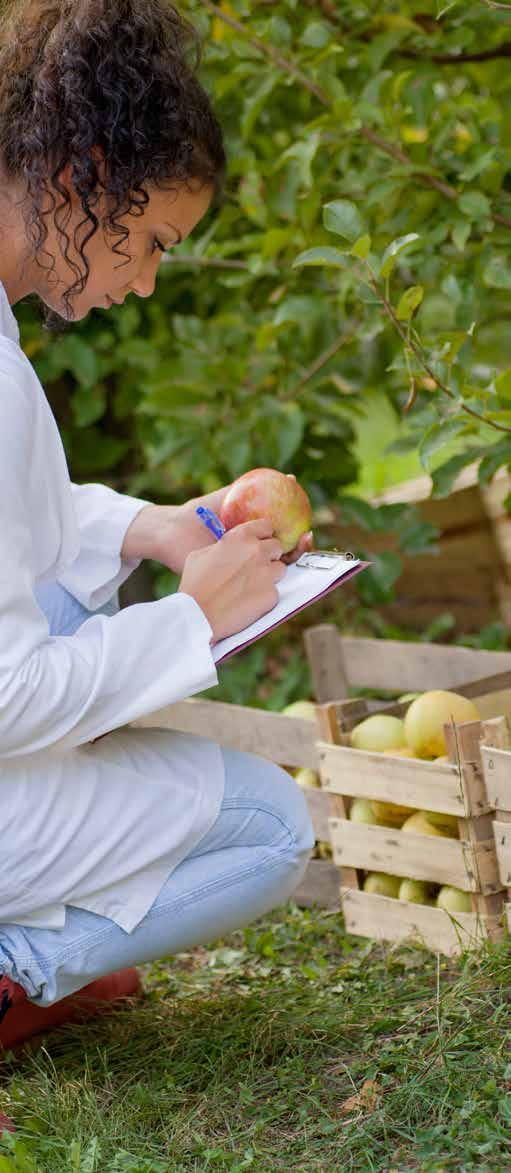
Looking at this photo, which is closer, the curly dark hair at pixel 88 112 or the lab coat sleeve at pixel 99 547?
the curly dark hair at pixel 88 112

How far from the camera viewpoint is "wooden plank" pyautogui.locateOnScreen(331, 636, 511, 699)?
104 inches

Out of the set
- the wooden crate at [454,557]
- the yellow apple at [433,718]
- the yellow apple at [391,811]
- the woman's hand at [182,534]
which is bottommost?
the wooden crate at [454,557]

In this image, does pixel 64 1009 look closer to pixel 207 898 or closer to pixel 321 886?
pixel 207 898

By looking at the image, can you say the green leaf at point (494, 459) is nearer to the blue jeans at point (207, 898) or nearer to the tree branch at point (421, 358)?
the tree branch at point (421, 358)

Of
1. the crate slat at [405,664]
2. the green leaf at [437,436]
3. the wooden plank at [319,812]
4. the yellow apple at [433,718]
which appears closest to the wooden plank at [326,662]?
the crate slat at [405,664]

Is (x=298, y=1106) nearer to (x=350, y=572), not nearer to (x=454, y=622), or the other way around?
(x=350, y=572)

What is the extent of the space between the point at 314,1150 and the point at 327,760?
812 millimetres

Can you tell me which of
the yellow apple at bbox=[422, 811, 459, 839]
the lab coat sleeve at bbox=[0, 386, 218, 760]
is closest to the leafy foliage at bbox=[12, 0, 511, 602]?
the yellow apple at bbox=[422, 811, 459, 839]

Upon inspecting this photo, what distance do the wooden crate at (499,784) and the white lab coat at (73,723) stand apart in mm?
419

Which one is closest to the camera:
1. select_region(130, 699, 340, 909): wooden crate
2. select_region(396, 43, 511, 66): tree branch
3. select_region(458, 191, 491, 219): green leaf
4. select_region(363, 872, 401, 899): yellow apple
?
select_region(363, 872, 401, 899): yellow apple

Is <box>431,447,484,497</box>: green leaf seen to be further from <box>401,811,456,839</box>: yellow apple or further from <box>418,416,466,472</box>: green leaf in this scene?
<box>401,811,456,839</box>: yellow apple

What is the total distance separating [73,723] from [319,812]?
994 millimetres

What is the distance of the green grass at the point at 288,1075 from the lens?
63.1 inches

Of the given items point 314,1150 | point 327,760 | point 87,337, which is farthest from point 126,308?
point 314,1150
